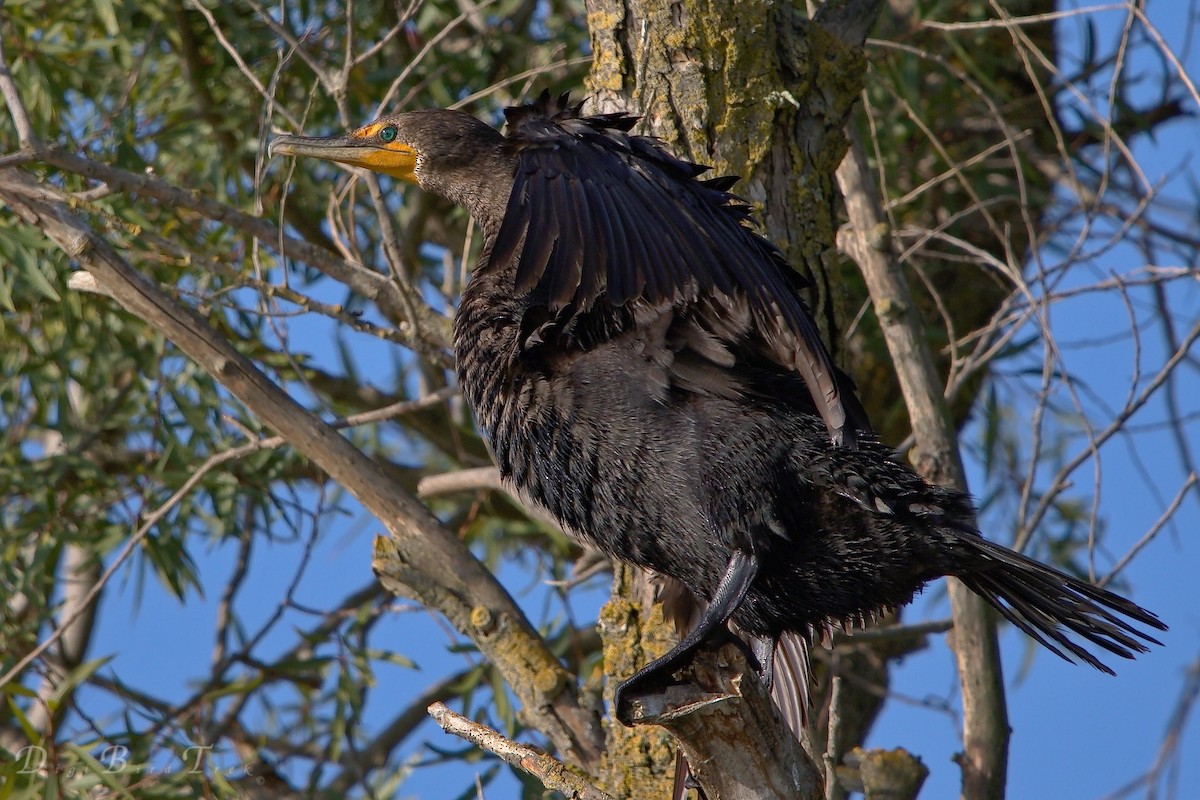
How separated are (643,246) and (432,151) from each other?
2.46 feet

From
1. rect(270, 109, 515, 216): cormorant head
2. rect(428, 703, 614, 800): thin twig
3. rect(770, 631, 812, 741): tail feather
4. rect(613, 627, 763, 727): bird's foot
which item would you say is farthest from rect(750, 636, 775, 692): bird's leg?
rect(270, 109, 515, 216): cormorant head

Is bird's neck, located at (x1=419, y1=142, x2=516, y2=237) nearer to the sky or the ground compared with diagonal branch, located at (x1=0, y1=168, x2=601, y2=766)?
nearer to the sky

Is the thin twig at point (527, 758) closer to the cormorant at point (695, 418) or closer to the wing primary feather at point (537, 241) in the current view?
the cormorant at point (695, 418)

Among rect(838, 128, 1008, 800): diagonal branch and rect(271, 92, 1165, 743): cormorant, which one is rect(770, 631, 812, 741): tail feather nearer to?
rect(271, 92, 1165, 743): cormorant

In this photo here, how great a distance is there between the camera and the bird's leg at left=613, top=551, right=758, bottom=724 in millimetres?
1913

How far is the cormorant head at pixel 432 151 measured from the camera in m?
2.58

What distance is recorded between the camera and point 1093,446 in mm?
2760

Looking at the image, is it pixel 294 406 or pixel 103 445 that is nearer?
pixel 294 406

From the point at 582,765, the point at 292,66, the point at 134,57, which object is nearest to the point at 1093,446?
the point at 582,765

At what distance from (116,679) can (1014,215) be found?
2.80 m

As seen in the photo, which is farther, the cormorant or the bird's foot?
the cormorant

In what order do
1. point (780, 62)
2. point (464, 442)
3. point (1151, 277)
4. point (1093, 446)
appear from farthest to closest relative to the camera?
point (464, 442) → point (1151, 277) → point (1093, 446) → point (780, 62)

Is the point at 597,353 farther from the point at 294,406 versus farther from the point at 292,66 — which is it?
the point at 292,66

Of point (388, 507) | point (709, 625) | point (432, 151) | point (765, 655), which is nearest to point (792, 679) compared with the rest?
point (765, 655)
